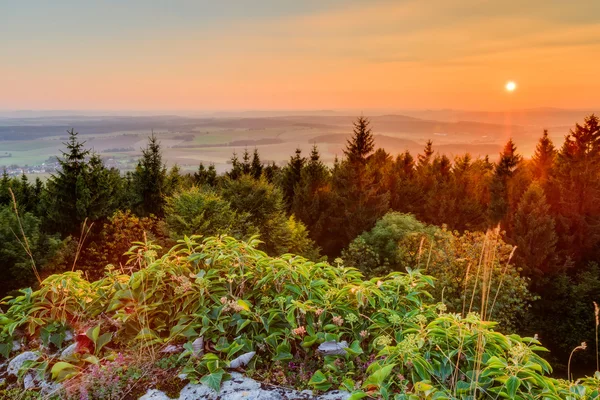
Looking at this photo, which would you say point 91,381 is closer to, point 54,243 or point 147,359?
point 147,359

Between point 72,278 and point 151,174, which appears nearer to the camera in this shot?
point 72,278

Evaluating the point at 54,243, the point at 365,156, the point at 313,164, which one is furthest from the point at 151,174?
the point at 365,156

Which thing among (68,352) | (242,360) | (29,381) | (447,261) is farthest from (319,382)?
(447,261)

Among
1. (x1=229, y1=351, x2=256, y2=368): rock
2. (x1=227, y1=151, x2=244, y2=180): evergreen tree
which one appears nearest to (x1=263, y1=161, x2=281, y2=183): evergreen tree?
(x1=227, y1=151, x2=244, y2=180): evergreen tree

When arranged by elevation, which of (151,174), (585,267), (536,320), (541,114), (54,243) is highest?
(541,114)

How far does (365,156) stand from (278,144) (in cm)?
14488

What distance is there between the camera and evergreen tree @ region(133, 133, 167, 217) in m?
28.8

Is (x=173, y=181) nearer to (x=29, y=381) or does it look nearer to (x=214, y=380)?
(x=29, y=381)

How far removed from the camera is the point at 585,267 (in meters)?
27.0

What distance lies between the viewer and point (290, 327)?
3109 mm

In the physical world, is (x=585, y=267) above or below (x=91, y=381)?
below

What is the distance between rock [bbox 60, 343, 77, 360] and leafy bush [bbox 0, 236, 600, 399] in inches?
3.0

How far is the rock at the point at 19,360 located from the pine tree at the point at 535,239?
26.5 metres

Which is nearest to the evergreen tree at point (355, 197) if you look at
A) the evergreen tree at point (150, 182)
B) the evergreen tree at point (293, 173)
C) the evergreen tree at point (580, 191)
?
the evergreen tree at point (293, 173)
